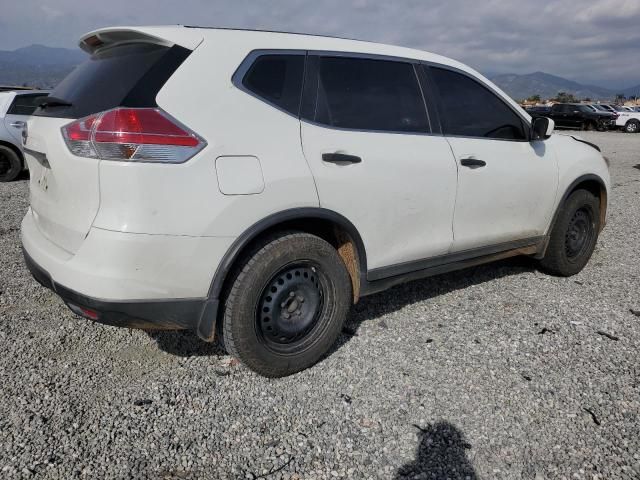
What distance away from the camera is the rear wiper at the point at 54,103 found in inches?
104

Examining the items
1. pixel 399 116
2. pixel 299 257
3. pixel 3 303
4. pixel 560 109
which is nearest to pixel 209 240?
pixel 299 257

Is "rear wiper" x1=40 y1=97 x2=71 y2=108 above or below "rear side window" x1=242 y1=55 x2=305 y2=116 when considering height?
below

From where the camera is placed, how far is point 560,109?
95.7 feet

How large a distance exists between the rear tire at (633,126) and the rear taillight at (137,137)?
1327 inches

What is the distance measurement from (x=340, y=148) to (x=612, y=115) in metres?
32.1

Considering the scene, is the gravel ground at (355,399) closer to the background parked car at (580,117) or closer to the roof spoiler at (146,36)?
the roof spoiler at (146,36)

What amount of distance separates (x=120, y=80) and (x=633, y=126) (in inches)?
1335

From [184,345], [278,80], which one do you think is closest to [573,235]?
[278,80]

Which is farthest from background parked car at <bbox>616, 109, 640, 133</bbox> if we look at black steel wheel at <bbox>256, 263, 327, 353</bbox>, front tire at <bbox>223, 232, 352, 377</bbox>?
black steel wheel at <bbox>256, 263, 327, 353</bbox>

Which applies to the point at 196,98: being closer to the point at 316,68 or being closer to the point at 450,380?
the point at 316,68

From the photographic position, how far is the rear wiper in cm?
264

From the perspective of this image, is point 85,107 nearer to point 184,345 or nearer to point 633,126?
point 184,345

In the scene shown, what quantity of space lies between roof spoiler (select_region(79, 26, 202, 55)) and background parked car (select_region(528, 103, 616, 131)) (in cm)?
2983

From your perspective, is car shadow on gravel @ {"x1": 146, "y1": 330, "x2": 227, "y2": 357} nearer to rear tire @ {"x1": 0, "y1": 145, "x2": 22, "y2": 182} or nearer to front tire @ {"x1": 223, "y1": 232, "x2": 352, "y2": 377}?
front tire @ {"x1": 223, "y1": 232, "x2": 352, "y2": 377}
